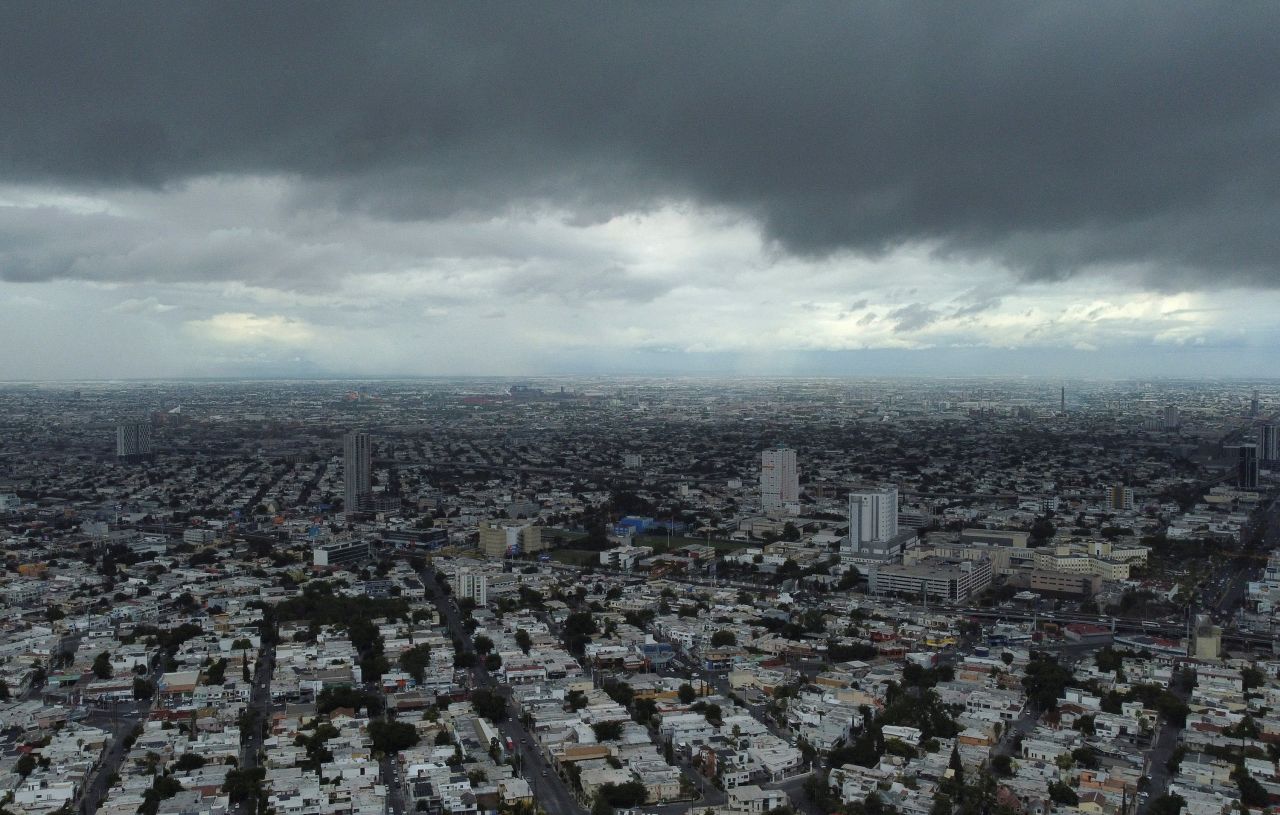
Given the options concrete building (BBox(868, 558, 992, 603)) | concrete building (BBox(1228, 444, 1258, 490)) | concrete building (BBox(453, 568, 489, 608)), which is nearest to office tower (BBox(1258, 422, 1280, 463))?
concrete building (BBox(1228, 444, 1258, 490))

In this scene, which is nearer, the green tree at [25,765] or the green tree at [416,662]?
the green tree at [25,765]

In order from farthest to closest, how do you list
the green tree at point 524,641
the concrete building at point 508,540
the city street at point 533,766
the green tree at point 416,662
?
the concrete building at point 508,540
the green tree at point 524,641
the green tree at point 416,662
the city street at point 533,766

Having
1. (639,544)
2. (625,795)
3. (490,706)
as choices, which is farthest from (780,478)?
(625,795)

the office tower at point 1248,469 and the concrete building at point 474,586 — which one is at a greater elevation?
the office tower at point 1248,469

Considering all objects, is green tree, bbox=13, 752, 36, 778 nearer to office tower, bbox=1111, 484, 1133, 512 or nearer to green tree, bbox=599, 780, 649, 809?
green tree, bbox=599, 780, 649, 809

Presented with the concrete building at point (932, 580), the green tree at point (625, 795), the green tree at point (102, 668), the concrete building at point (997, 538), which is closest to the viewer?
the green tree at point (625, 795)

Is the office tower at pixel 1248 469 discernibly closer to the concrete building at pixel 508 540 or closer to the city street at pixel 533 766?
the concrete building at pixel 508 540

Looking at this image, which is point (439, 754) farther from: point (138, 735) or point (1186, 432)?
point (1186, 432)

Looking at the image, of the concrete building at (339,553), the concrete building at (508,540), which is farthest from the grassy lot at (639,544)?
the concrete building at (339,553)
